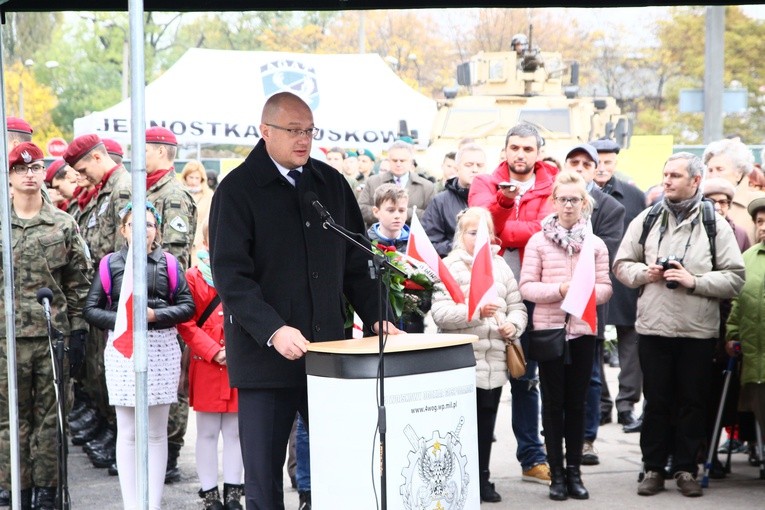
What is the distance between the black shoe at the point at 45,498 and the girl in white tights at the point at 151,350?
0.77 m

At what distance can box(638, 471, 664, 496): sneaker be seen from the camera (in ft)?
24.3

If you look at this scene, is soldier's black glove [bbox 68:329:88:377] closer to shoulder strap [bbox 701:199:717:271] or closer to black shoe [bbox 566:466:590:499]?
black shoe [bbox 566:466:590:499]

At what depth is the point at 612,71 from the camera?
2149 inches

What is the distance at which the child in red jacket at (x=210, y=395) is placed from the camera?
272 inches

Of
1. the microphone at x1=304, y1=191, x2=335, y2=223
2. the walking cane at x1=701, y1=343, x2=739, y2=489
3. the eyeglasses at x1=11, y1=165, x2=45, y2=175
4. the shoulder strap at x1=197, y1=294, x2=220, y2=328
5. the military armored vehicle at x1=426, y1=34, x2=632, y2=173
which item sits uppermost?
the military armored vehicle at x1=426, y1=34, x2=632, y2=173

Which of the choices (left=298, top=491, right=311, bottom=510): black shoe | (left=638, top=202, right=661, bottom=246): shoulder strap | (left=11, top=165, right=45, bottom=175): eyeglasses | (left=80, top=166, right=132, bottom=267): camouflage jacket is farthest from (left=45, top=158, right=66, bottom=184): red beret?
(left=638, top=202, right=661, bottom=246): shoulder strap

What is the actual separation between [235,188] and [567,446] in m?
3.27

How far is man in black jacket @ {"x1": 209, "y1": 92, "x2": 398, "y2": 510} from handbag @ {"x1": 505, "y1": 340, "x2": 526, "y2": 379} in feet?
7.07

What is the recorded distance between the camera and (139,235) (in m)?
4.47

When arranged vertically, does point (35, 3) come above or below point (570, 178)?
above

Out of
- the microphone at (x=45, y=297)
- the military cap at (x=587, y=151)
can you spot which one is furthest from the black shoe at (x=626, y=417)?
the microphone at (x=45, y=297)

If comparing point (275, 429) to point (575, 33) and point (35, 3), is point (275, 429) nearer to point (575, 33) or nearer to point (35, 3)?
point (35, 3)

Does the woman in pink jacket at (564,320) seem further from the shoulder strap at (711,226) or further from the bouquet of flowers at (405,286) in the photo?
the bouquet of flowers at (405,286)

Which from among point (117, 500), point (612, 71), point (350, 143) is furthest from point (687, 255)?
point (612, 71)
